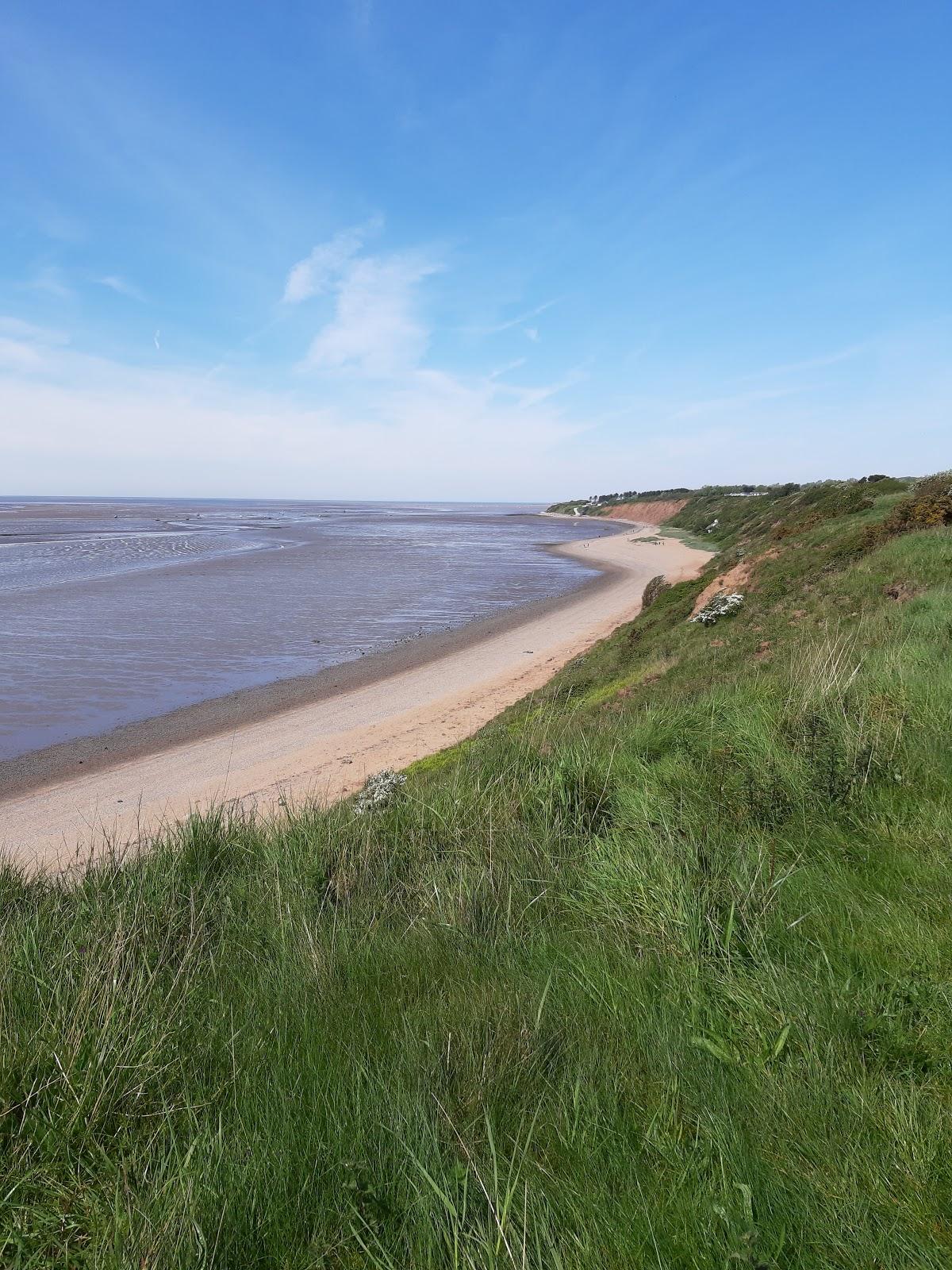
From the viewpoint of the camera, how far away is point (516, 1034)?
280cm

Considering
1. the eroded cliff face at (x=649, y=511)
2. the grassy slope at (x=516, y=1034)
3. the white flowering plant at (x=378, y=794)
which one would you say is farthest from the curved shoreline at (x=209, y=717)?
the eroded cliff face at (x=649, y=511)

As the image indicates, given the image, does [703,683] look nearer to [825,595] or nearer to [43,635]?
[825,595]

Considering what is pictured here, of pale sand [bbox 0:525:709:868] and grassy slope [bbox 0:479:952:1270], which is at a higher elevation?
grassy slope [bbox 0:479:952:1270]

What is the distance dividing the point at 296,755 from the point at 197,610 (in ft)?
63.4

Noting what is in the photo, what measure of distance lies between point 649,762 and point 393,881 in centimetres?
295

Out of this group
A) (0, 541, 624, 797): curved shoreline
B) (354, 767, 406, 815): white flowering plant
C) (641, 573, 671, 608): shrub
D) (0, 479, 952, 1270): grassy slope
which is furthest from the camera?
(641, 573, 671, 608): shrub

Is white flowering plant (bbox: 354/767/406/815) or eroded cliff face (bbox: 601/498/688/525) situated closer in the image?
white flowering plant (bbox: 354/767/406/815)

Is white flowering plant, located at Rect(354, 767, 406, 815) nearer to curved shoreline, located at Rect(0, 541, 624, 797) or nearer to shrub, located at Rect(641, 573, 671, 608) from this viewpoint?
curved shoreline, located at Rect(0, 541, 624, 797)

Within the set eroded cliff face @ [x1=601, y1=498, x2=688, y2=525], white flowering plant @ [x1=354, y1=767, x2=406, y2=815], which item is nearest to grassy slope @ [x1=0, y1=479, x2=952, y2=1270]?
white flowering plant @ [x1=354, y1=767, x2=406, y2=815]

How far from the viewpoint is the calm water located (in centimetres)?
1919

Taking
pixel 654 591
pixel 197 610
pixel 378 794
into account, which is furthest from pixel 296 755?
pixel 197 610

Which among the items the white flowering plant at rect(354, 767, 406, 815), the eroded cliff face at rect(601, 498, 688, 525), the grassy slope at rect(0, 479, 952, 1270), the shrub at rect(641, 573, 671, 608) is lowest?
the eroded cliff face at rect(601, 498, 688, 525)

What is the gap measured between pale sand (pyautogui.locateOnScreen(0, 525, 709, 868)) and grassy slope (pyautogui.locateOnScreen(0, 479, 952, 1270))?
98.6 inches

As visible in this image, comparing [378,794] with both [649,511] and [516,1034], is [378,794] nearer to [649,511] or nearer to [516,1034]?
[516,1034]
